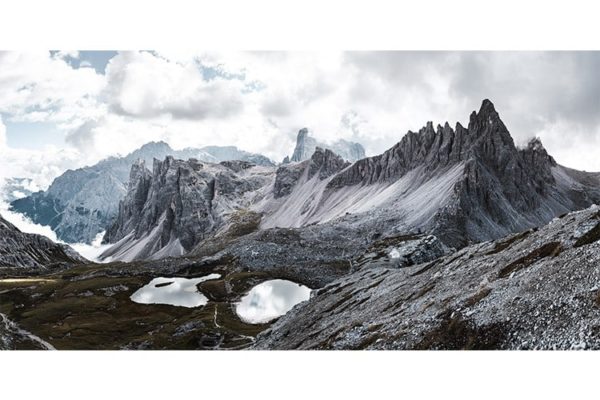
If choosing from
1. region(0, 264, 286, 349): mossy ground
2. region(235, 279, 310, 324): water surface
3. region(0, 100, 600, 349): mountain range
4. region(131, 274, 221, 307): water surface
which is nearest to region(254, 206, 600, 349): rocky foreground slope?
region(0, 100, 600, 349): mountain range

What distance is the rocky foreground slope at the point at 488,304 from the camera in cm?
3438

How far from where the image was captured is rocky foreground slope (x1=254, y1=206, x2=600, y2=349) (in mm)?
34375

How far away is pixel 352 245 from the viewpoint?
156 metres

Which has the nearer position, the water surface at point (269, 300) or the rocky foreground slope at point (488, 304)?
the rocky foreground slope at point (488, 304)

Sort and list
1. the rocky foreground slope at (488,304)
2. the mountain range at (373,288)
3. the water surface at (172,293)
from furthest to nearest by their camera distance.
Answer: the water surface at (172,293) → the mountain range at (373,288) → the rocky foreground slope at (488,304)

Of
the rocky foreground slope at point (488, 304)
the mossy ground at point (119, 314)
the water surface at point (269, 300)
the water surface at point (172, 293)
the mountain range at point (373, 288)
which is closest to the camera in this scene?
the rocky foreground slope at point (488, 304)

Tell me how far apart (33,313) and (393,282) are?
79.9 meters

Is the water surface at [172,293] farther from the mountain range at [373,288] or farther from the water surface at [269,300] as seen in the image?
the water surface at [269,300]

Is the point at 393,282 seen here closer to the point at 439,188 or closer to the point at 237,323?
the point at 237,323

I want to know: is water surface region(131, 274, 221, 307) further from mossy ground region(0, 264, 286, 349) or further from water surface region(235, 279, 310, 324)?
water surface region(235, 279, 310, 324)

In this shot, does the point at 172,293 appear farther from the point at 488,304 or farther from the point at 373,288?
the point at 488,304

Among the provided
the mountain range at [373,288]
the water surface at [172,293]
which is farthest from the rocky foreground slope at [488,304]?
the water surface at [172,293]

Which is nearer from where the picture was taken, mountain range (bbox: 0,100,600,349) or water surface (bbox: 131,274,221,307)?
mountain range (bbox: 0,100,600,349)

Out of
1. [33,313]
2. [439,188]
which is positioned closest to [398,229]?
[439,188]
